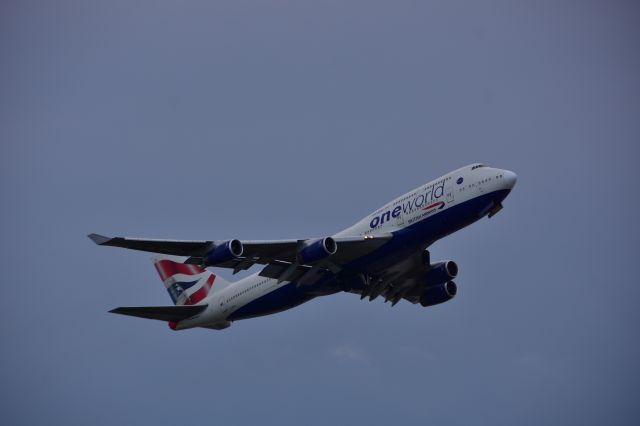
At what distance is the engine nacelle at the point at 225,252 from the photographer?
47.1m

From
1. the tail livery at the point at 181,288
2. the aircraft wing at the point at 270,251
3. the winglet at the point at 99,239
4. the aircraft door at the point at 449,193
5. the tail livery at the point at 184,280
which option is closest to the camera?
the winglet at the point at 99,239

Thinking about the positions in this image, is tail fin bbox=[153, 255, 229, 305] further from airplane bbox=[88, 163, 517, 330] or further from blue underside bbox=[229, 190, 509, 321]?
blue underside bbox=[229, 190, 509, 321]

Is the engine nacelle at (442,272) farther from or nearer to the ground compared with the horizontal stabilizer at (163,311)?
farther from the ground

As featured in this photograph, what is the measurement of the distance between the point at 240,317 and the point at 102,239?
48.2ft

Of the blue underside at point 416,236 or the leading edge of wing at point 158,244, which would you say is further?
the blue underside at point 416,236

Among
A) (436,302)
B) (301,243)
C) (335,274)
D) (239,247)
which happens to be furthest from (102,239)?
(436,302)

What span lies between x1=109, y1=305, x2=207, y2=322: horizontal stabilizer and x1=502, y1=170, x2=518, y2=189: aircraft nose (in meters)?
20.9

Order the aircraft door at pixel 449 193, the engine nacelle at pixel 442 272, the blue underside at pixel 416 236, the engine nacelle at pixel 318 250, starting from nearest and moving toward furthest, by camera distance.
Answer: the engine nacelle at pixel 318 250 → the blue underside at pixel 416 236 → the aircraft door at pixel 449 193 → the engine nacelle at pixel 442 272

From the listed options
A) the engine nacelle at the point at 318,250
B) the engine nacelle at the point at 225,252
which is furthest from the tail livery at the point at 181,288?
the engine nacelle at the point at 318,250

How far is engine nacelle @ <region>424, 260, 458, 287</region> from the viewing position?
56750 mm

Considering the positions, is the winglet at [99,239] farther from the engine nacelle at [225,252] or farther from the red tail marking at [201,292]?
the red tail marking at [201,292]

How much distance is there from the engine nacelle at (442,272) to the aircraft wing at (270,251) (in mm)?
7913

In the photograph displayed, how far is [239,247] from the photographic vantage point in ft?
156

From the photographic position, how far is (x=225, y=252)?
47.1 metres
